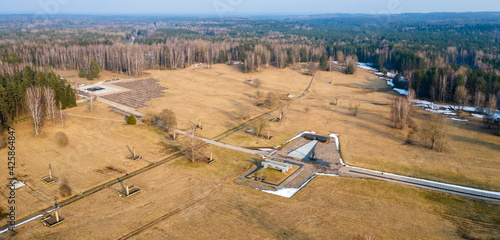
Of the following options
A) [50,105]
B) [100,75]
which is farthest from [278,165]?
[100,75]

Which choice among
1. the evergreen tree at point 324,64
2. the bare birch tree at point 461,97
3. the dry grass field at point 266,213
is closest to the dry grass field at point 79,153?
the dry grass field at point 266,213

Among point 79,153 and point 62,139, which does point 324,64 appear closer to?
point 62,139

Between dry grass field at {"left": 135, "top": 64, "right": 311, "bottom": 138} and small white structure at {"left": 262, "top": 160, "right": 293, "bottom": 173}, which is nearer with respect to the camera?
small white structure at {"left": 262, "top": 160, "right": 293, "bottom": 173}

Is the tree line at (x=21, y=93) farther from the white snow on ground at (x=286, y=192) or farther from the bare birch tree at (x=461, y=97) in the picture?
the bare birch tree at (x=461, y=97)

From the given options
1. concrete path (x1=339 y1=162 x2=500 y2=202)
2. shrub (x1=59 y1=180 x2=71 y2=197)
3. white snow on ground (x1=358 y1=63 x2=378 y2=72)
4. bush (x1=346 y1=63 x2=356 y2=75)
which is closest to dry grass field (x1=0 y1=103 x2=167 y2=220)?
shrub (x1=59 y1=180 x2=71 y2=197)

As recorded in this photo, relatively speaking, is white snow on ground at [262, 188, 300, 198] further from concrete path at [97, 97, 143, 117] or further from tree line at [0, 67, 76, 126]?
tree line at [0, 67, 76, 126]

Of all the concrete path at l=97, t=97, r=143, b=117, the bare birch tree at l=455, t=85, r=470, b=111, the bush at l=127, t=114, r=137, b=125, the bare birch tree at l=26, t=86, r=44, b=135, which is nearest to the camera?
the bare birch tree at l=26, t=86, r=44, b=135

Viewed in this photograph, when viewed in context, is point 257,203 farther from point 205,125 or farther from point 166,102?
point 166,102

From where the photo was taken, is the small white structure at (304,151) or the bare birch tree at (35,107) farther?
the bare birch tree at (35,107)
